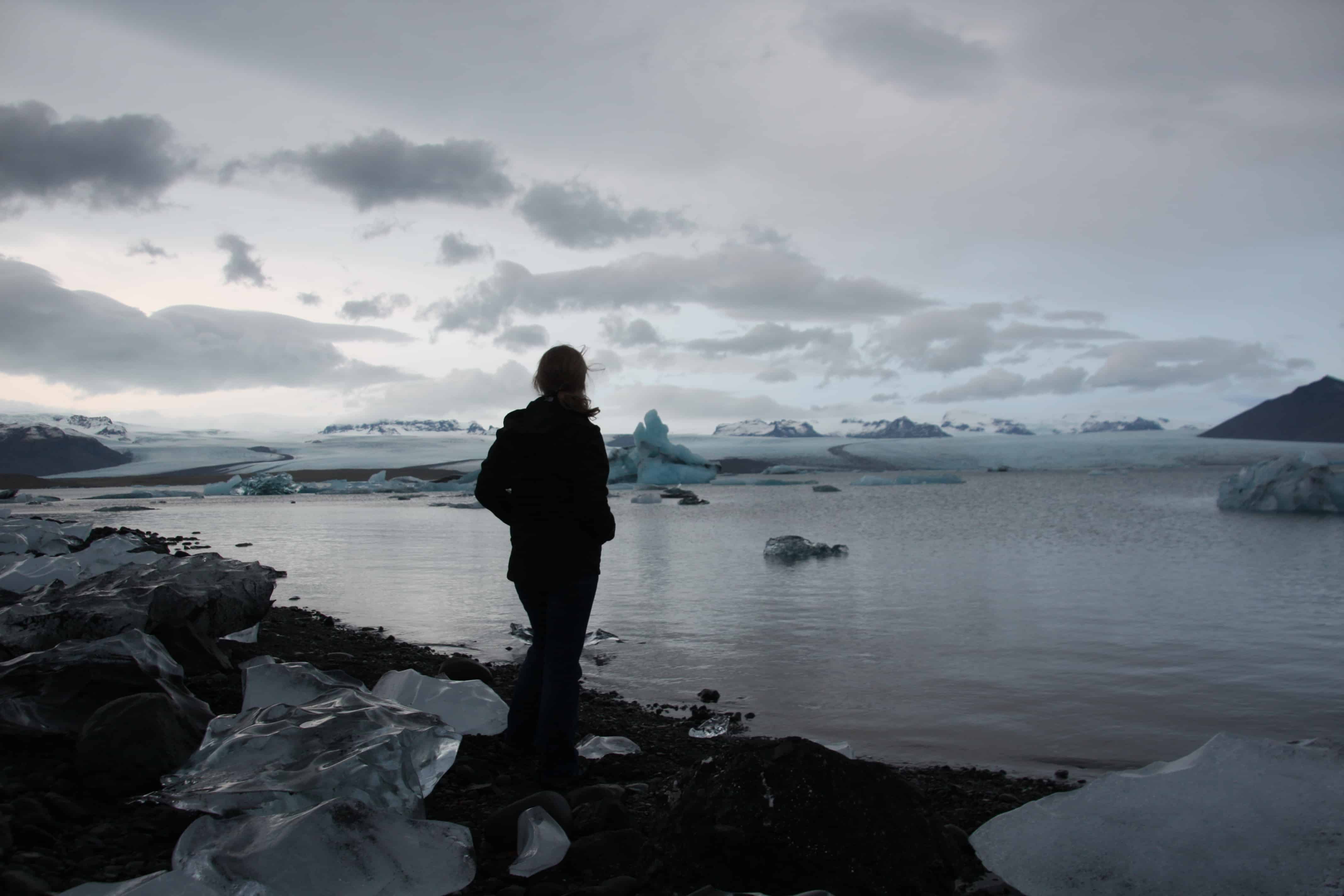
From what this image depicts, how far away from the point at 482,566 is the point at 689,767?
9045mm

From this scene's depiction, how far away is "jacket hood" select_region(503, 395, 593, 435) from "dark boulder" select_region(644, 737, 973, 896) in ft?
3.96

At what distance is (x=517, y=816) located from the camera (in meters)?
2.28

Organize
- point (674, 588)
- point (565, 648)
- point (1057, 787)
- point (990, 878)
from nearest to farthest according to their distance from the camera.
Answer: point (990, 878) → point (565, 648) → point (1057, 787) → point (674, 588)

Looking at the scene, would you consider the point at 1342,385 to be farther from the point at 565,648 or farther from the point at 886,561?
the point at 565,648

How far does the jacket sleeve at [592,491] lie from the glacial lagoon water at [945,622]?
112 centimetres

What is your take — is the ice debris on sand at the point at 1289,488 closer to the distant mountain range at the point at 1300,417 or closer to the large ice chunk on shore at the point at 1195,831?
the large ice chunk on shore at the point at 1195,831

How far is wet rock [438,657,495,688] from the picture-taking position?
13.4 ft

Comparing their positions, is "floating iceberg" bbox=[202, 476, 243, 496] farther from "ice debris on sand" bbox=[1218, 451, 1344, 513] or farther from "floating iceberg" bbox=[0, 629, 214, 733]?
"floating iceberg" bbox=[0, 629, 214, 733]

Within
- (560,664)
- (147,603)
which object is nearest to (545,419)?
(560,664)

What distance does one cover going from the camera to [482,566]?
10977 millimetres

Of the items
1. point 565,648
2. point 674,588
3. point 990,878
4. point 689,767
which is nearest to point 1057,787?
point 990,878

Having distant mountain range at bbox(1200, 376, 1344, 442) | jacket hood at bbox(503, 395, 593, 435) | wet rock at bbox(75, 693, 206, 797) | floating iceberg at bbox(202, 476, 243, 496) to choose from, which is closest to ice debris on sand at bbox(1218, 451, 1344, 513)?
jacket hood at bbox(503, 395, 593, 435)

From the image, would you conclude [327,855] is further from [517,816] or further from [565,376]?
[565,376]

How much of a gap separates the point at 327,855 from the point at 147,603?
8.49 feet
